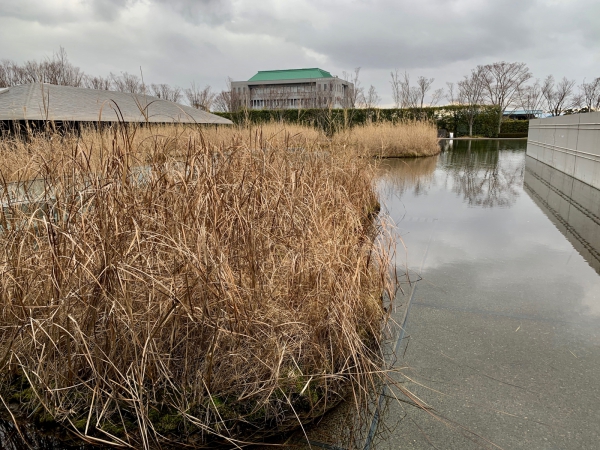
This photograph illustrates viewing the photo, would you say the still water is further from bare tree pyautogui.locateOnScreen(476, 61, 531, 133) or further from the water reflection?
bare tree pyautogui.locateOnScreen(476, 61, 531, 133)

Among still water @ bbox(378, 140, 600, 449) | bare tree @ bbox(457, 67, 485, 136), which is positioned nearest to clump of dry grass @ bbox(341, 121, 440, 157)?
still water @ bbox(378, 140, 600, 449)

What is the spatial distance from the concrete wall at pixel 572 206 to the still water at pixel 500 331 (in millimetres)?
25

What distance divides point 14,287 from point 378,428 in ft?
5.52

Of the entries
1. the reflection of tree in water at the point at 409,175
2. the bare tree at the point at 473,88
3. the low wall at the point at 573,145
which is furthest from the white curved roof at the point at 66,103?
the bare tree at the point at 473,88

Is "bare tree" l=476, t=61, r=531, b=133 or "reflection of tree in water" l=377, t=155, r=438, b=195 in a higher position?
"bare tree" l=476, t=61, r=531, b=133

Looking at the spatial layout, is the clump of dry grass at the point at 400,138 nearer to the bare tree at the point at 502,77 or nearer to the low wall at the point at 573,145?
the low wall at the point at 573,145

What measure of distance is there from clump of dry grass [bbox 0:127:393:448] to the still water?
0.96 ft

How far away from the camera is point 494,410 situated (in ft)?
5.70

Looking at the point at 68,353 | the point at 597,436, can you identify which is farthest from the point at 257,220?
the point at 597,436

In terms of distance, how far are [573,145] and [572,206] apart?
3.34 meters

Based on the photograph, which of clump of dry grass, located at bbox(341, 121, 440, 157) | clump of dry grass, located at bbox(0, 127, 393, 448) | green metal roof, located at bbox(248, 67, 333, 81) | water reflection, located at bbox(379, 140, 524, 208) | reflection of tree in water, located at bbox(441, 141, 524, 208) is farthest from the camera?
green metal roof, located at bbox(248, 67, 333, 81)

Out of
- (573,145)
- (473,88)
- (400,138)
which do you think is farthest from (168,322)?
(473,88)

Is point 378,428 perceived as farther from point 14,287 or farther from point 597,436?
point 14,287

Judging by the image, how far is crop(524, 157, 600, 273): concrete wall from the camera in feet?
13.1
